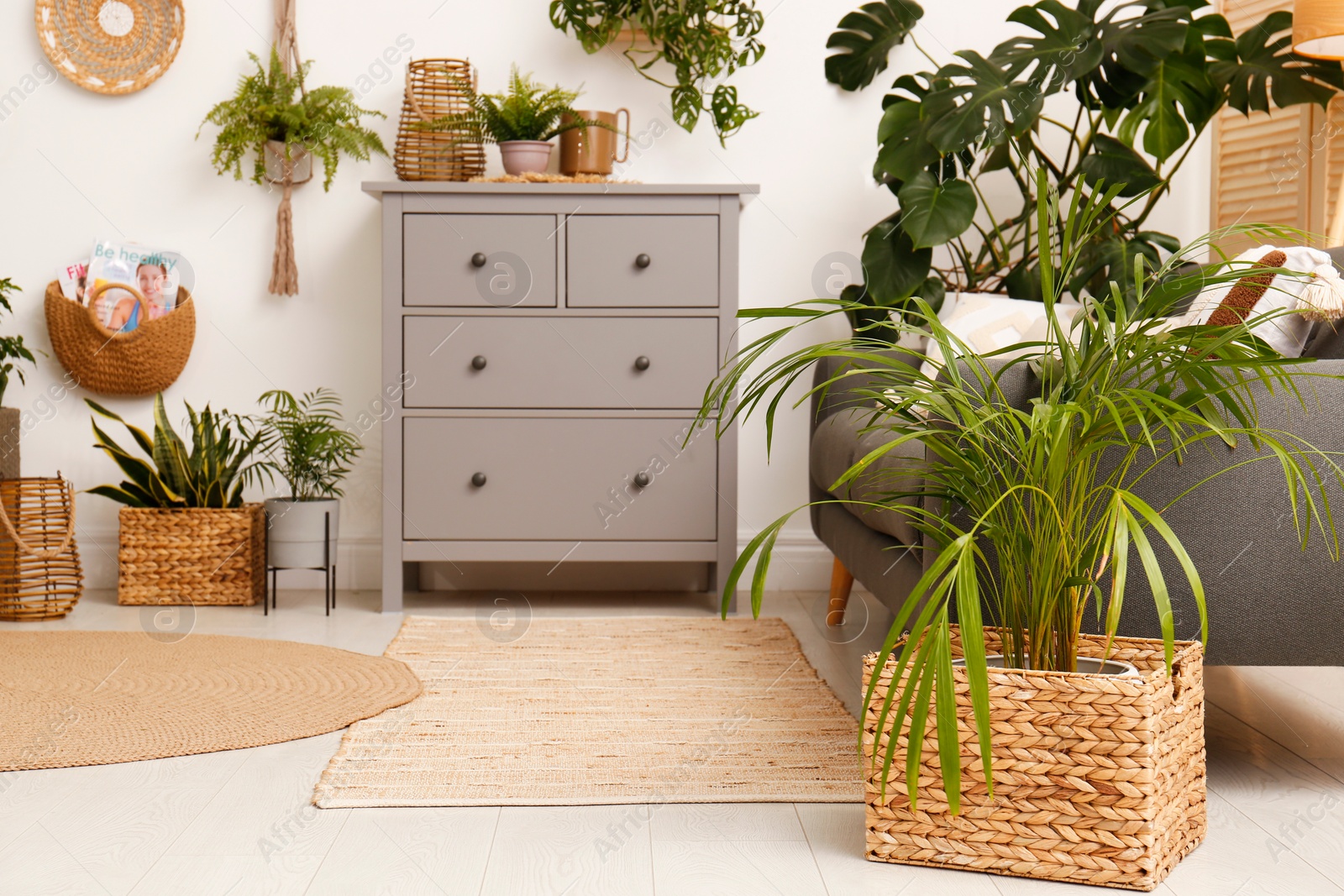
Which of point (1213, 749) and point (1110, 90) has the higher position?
point (1110, 90)

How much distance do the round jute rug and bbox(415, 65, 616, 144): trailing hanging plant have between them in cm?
128

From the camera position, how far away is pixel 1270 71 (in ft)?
8.09

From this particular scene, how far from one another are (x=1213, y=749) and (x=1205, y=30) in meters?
1.69

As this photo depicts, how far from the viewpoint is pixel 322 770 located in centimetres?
149

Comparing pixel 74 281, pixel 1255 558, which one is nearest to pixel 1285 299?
pixel 1255 558

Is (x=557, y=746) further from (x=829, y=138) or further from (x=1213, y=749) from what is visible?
(x=829, y=138)

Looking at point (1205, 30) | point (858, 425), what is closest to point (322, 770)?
point (858, 425)

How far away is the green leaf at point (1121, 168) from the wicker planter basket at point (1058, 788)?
5.26ft

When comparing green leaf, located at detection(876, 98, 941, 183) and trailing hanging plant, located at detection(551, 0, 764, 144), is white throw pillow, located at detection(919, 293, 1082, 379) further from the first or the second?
trailing hanging plant, located at detection(551, 0, 764, 144)

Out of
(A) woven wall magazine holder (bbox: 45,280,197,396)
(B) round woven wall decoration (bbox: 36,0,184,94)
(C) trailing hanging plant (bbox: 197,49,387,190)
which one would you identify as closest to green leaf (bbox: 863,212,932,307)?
(C) trailing hanging plant (bbox: 197,49,387,190)

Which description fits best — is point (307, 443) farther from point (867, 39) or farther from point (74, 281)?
point (867, 39)

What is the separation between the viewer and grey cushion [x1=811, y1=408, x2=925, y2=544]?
159 cm

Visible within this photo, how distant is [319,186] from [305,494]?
0.84 meters

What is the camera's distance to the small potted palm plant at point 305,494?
8.46ft
